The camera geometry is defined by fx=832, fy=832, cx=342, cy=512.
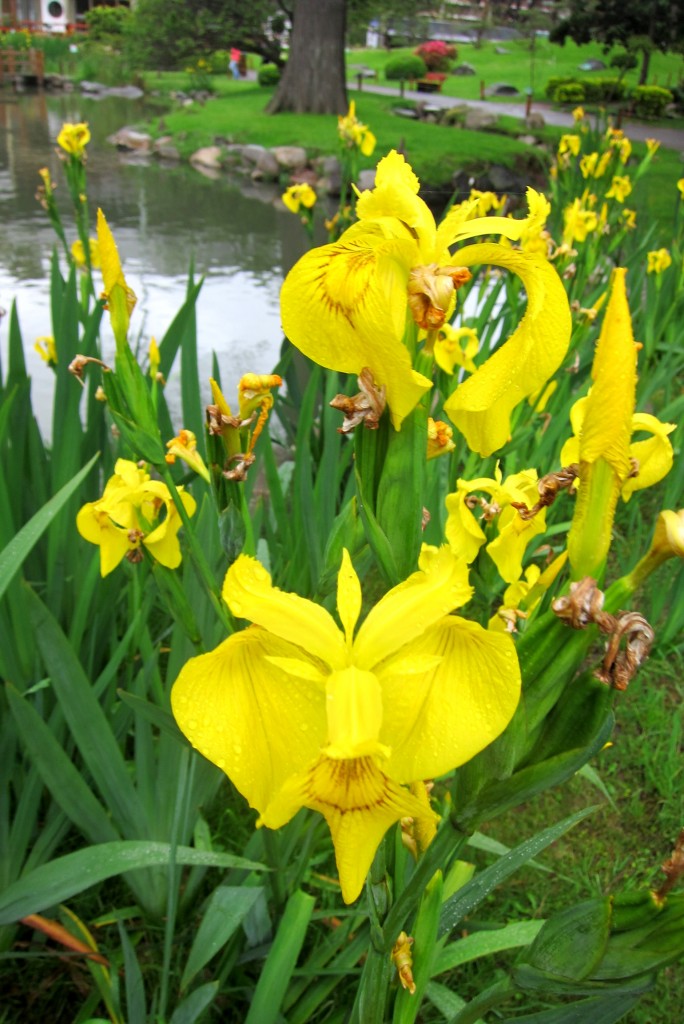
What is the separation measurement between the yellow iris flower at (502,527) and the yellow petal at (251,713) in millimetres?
361

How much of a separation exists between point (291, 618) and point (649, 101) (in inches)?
639

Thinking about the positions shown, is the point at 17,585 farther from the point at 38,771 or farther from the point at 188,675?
the point at 188,675

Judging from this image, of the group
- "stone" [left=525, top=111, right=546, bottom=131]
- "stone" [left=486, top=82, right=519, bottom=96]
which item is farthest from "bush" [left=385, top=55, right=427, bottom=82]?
"stone" [left=525, top=111, right=546, bottom=131]

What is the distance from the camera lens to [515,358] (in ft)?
1.66

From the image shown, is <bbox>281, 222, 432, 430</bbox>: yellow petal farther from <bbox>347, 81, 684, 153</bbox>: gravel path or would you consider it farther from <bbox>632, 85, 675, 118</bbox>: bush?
<bbox>632, 85, 675, 118</bbox>: bush

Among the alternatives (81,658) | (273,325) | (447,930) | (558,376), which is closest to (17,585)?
(81,658)

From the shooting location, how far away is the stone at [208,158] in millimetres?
9312

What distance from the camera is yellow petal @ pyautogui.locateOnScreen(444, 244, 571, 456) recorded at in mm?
505

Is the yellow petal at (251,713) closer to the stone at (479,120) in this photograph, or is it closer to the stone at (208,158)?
the stone at (208,158)

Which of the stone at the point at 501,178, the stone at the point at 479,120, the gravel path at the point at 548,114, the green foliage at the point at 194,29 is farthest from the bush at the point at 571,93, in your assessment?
the stone at the point at 501,178

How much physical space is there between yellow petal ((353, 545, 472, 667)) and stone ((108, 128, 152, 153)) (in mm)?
10804

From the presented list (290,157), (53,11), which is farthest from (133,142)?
(53,11)

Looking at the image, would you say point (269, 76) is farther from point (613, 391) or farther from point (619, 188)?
point (613, 391)

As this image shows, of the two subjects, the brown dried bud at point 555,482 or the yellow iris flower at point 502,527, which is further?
the yellow iris flower at point 502,527
